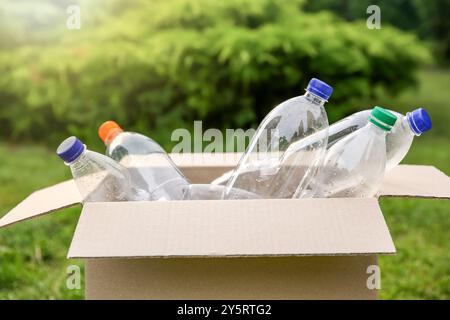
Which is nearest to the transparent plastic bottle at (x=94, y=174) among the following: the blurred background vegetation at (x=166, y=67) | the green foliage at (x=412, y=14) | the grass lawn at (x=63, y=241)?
the grass lawn at (x=63, y=241)

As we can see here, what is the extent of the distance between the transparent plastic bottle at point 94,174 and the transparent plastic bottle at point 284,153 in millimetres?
210

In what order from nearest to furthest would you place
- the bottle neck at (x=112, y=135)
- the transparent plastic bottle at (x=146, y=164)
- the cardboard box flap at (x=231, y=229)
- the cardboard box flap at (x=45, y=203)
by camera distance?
the cardboard box flap at (x=231, y=229) → the cardboard box flap at (x=45, y=203) → the transparent plastic bottle at (x=146, y=164) → the bottle neck at (x=112, y=135)

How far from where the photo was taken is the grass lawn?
211cm

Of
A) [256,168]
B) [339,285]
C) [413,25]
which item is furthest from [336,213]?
[413,25]

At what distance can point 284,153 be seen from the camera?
1440 mm

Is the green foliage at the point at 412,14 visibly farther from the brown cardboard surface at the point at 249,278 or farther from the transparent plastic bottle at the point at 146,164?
the brown cardboard surface at the point at 249,278

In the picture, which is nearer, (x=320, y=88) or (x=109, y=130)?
(x=320, y=88)

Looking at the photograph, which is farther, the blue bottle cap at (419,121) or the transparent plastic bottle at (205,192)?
the transparent plastic bottle at (205,192)

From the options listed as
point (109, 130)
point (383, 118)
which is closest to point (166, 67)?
point (109, 130)

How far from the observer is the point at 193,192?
140cm

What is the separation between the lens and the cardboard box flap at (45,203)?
1214mm

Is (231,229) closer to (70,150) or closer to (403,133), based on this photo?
(70,150)

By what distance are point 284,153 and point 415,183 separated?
27cm

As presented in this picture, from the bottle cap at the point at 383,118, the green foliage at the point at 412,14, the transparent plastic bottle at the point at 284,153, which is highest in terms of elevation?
the green foliage at the point at 412,14
